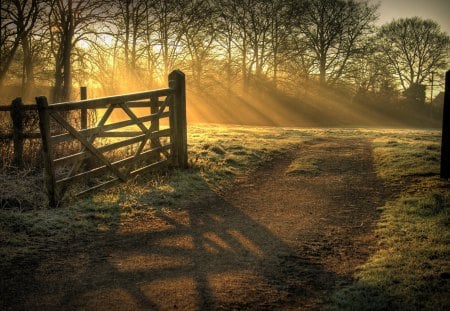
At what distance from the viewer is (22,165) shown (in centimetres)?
920

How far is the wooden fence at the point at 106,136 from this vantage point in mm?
6891

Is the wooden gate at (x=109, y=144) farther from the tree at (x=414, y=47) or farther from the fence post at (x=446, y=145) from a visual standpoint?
the tree at (x=414, y=47)

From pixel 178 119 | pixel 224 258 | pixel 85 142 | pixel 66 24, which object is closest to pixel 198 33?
pixel 66 24

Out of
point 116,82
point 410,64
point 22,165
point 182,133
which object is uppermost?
point 410,64

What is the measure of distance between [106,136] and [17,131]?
2.04 metres

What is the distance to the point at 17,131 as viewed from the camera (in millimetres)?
9234

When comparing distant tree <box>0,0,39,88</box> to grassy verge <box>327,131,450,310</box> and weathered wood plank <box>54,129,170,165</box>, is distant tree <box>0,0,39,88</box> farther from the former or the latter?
grassy verge <box>327,131,450,310</box>

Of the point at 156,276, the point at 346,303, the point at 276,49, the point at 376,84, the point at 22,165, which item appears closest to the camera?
the point at 346,303

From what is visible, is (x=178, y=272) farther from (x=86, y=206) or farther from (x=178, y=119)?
(x=178, y=119)

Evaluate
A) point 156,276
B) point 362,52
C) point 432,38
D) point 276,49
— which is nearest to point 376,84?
point 362,52

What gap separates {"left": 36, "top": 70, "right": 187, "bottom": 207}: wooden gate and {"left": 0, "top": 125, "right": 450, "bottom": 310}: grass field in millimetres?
379

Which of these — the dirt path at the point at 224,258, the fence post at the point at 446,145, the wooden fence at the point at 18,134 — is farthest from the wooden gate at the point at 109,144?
the fence post at the point at 446,145

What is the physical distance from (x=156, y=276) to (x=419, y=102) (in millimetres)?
45357

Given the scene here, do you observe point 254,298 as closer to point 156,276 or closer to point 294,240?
point 156,276
